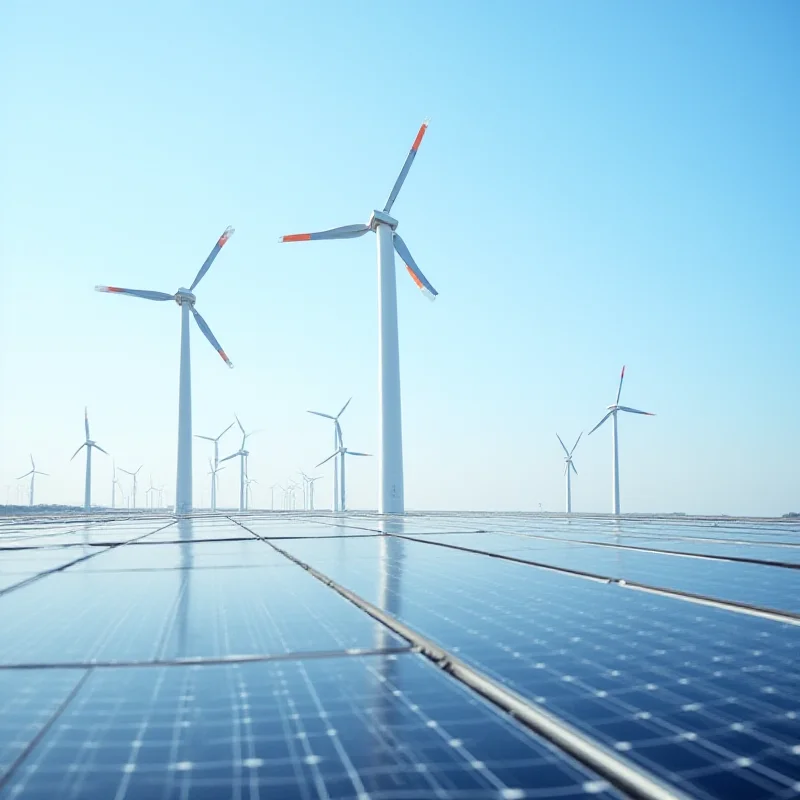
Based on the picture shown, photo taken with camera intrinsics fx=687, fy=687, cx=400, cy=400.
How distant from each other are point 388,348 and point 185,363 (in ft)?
52.4

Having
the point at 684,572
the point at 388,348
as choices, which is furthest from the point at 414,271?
the point at 684,572

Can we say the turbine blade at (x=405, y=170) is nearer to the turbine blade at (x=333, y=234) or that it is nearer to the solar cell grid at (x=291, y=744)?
the turbine blade at (x=333, y=234)

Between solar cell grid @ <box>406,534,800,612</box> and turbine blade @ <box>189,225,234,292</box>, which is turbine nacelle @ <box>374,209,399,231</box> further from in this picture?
solar cell grid @ <box>406,534,800,612</box>

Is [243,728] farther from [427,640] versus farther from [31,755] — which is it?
[427,640]

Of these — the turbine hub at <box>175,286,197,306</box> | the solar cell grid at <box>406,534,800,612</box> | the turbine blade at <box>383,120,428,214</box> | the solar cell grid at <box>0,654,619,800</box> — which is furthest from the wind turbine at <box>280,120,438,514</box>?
the solar cell grid at <box>0,654,619,800</box>

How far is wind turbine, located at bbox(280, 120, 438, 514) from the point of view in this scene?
28.2m

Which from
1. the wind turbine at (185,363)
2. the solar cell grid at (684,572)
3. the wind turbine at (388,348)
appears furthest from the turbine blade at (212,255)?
the solar cell grid at (684,572)

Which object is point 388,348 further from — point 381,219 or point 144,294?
point 144,294

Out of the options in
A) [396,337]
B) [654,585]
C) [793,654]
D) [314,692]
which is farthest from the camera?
[396,337]

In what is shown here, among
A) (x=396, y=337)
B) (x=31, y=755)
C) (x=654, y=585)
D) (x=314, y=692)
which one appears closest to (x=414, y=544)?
(x=654, y=585)

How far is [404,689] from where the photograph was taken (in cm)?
260

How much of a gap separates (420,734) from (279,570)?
4687 mm

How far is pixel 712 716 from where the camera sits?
2.28m

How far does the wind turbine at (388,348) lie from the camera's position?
1110 inches
